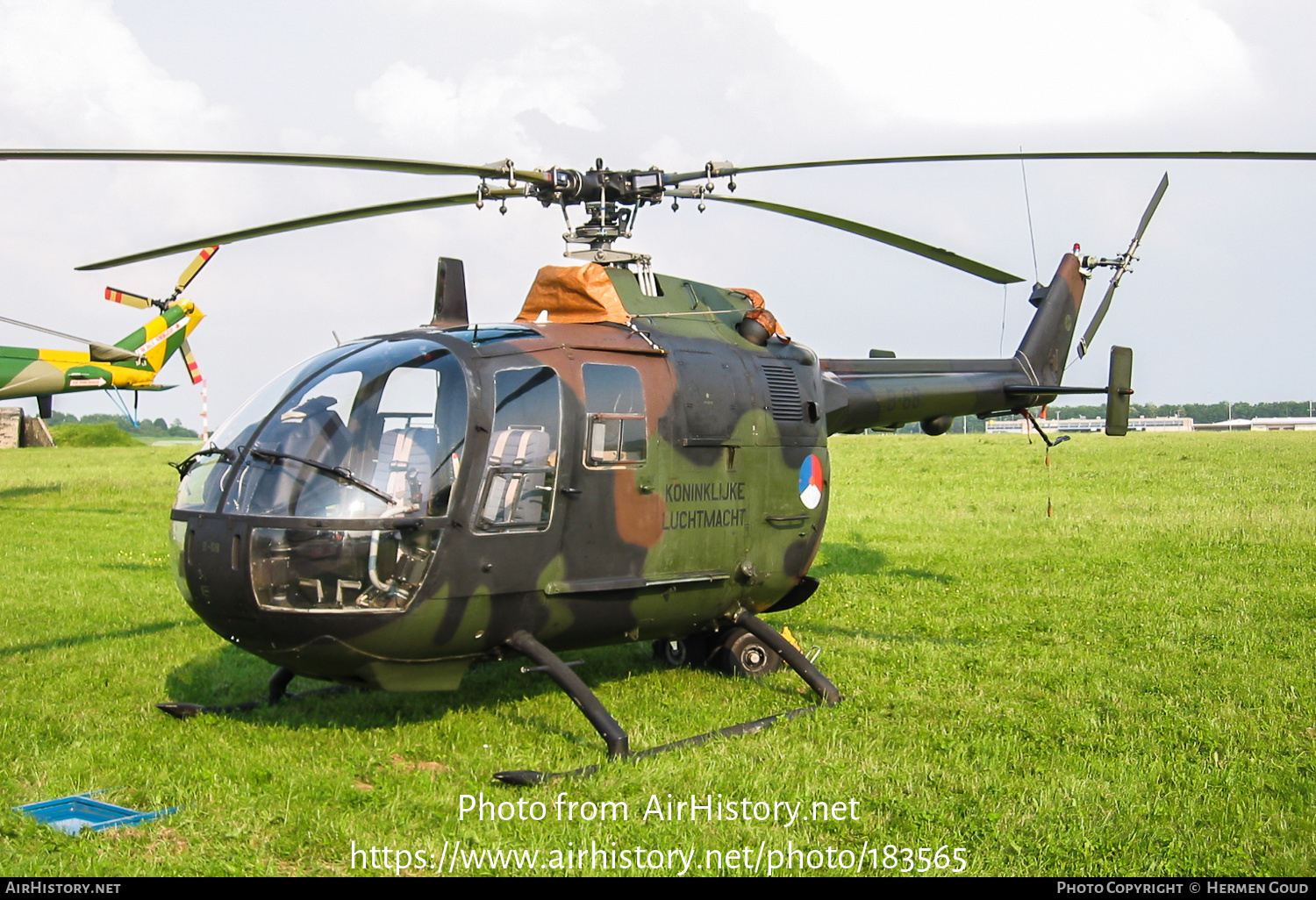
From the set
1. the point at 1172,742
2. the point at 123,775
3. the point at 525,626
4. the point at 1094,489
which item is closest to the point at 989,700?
the point at 1172,742

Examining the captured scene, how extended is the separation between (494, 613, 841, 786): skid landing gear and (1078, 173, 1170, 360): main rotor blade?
605cm

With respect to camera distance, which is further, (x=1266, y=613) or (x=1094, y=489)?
(x=1094, y=489)

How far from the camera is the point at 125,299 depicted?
29.0 m

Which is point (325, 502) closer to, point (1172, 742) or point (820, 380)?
point (820, 380)

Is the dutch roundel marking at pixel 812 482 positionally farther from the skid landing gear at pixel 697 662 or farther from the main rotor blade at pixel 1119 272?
the main rotor blade at pixel 1119 272

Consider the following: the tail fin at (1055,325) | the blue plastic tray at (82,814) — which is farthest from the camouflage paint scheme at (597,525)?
the tail fin at (1055,325)

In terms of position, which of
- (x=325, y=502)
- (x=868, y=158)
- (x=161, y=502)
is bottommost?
(x=161, y=502)

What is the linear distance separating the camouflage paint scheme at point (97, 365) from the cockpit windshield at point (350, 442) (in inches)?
719

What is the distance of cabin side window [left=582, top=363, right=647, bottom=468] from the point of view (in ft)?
21.9

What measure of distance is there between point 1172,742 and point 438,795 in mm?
4428

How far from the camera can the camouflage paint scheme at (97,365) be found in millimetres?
24156

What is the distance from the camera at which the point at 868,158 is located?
22.0ft
